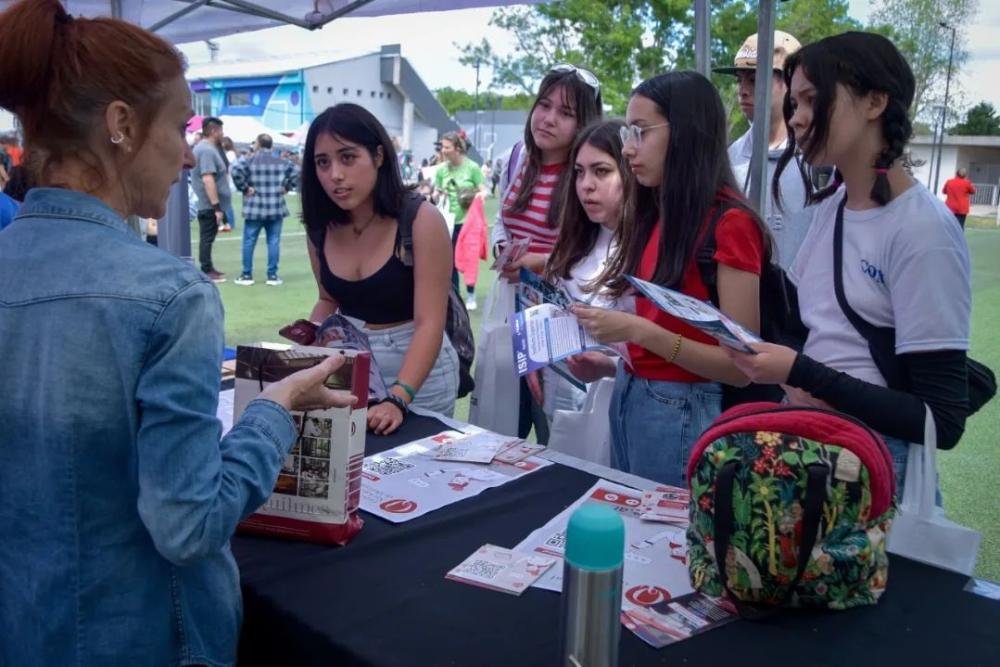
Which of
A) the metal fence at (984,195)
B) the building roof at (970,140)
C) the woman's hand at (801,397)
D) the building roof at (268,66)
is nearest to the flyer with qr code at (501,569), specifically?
the woman's hand at (801,397)

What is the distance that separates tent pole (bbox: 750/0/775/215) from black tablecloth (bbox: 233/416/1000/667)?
1627 mm

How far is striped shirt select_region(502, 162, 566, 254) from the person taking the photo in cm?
298

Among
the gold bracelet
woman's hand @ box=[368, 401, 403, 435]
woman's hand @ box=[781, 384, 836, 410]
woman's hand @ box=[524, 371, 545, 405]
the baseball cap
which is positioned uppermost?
the baseball cap

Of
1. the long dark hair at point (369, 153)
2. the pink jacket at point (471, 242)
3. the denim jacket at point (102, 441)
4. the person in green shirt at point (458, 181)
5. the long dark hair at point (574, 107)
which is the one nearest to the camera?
the denim jacket at point (102, 441)

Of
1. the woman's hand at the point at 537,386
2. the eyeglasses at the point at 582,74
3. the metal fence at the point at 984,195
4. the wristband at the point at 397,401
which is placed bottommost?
the woman's hand at the point at 537,386

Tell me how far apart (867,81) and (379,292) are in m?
1.27

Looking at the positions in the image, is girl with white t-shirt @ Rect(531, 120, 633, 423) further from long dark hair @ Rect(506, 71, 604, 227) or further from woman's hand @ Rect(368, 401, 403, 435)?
woman's hand @ Rect(368, 401, 403, 435)

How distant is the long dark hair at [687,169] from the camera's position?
68.4 inches

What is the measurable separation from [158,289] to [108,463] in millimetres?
217

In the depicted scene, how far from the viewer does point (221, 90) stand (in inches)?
1689

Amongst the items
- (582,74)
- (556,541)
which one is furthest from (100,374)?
(582,74)

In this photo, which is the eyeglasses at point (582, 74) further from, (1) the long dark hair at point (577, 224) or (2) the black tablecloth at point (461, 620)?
(2) the black tablecloth at point (461, 620)

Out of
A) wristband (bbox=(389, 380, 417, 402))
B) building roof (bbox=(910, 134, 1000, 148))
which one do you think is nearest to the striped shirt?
wristband (bbox=(389, 380, 417, 402))

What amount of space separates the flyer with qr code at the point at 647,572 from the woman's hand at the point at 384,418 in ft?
1.89
